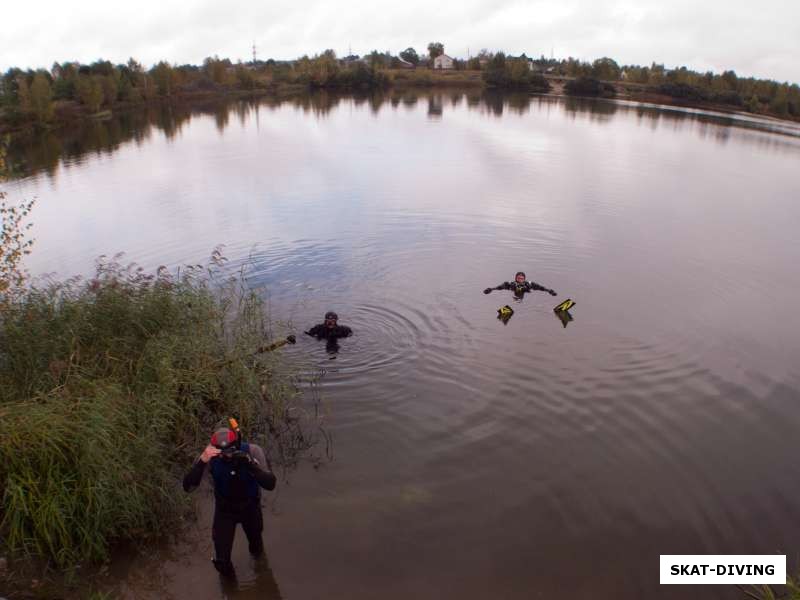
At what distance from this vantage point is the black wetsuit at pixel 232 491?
21.5ft

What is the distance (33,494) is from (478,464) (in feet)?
21.2

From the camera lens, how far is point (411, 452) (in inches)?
398

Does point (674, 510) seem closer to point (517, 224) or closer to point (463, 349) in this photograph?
point (463, 349)

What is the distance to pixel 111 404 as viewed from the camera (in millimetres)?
8070

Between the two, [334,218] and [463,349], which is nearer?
[463,349]

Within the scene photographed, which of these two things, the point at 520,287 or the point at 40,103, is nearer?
the point at 520,287

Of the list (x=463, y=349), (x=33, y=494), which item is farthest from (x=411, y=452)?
(x=33, y=494)

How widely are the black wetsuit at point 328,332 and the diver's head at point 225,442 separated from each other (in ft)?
23.1

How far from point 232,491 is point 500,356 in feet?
26.5

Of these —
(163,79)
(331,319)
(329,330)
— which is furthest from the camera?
(163,79)

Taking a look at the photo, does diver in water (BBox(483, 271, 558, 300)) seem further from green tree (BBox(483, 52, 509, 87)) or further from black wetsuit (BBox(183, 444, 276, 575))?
green tree (BBox(483, 52, 509, 87))

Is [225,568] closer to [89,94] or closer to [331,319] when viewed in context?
[331,319]

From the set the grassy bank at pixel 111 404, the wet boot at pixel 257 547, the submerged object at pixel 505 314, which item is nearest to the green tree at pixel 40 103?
the grassy bank at pixel 111 404

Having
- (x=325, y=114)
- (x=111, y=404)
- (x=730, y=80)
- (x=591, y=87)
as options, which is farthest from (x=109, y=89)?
(x=730, y=80)
